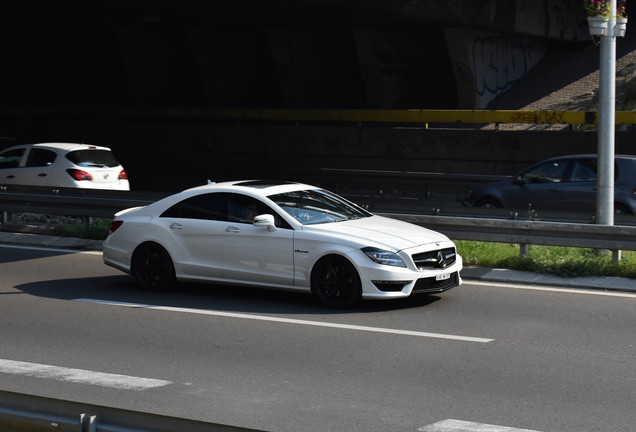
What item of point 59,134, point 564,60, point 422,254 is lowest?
point 422,254

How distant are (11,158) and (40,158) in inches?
31.9

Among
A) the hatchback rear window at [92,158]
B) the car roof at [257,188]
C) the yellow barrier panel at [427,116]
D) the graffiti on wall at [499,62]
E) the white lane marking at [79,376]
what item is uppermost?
the graffiti on wall at [499,62]

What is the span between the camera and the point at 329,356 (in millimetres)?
7883

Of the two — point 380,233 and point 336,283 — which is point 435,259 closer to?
point 380,233

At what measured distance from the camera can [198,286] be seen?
11.5m

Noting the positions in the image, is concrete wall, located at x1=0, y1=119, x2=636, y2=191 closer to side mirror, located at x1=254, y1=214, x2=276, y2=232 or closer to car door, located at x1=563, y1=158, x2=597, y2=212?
car door, located at x1=563, y1=158, x2=597, y2=212

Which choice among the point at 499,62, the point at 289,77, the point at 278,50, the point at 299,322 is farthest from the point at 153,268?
the point at 289,77

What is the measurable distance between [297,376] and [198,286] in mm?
4489

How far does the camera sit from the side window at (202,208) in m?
10.8

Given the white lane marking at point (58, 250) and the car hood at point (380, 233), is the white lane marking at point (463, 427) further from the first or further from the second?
the white lane marking at point (58, 250)

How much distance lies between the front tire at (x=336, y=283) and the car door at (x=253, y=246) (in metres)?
0.32

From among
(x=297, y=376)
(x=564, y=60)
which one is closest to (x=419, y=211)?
(x=297, y=376)

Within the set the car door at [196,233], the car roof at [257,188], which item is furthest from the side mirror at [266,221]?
the car door at [196,233]

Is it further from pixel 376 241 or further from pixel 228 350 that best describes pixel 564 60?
pixel 228 350
